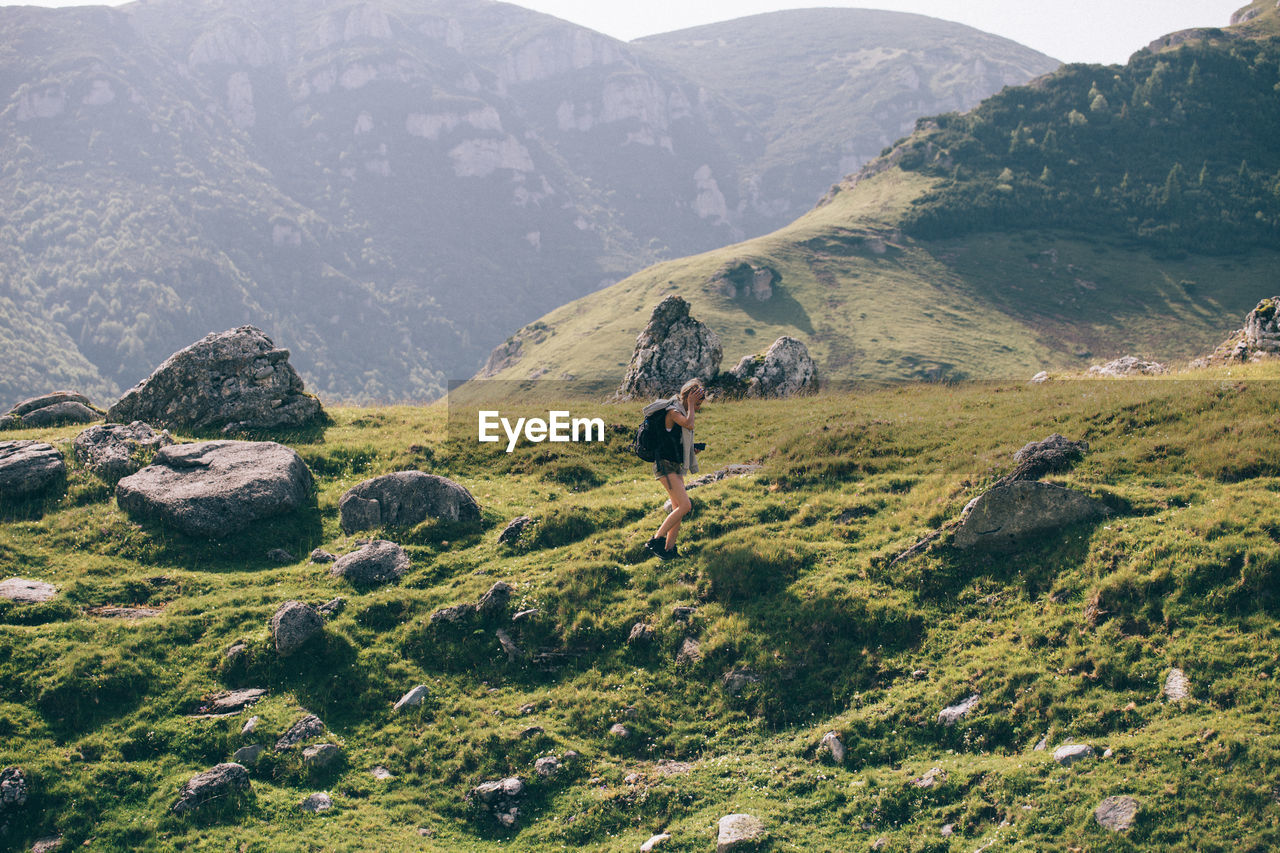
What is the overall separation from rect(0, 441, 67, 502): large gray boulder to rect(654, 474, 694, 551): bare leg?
52.2 feet

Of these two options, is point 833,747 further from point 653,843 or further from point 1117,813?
point 1117,813

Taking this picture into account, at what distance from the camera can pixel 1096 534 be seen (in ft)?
50.7

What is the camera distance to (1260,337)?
117 feet

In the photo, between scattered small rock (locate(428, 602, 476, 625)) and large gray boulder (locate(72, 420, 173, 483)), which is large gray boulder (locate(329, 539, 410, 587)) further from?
large gray boulder (locate(72, 420, 173, 483))

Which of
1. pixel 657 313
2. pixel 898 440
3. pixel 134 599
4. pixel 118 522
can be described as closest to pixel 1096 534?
pixel 898 440

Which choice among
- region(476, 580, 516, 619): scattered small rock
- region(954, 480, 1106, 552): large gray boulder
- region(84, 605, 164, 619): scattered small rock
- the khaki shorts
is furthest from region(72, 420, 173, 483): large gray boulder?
region(954, 480, 1106, 552): large gray boulder

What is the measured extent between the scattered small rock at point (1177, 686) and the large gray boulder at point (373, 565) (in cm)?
1451

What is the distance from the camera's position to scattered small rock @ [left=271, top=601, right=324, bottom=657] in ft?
51.0

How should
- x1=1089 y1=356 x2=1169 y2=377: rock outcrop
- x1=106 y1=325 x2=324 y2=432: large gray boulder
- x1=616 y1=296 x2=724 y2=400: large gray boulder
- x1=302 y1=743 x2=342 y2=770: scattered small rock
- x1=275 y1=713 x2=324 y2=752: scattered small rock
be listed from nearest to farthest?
x1=302 y1=743 x2=342 y2=770: scattered small rock < x1=275 y1=713 x2=324 y2=752: scattered small rock < x1=106 y1=325 x2=324 y2=432: large gray boulder < x1=1089 y1=356 x2=1169 y2=377: rock outcrop < x1=616 y1=296 x2=724 y2=400: large gray boulder

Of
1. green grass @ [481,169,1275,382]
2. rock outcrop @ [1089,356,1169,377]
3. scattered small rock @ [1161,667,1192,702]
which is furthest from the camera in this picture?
green grass @ [481,169,1275,382]

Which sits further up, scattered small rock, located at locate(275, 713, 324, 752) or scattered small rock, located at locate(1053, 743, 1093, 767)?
scattered small rock, located at locate(1053, 743, 1093, 767)

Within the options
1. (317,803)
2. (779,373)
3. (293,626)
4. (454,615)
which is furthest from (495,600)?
(779,373)

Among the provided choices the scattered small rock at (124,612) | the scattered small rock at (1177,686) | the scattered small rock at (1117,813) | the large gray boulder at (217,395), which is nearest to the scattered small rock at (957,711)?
the scattered small rock at (1117,813)

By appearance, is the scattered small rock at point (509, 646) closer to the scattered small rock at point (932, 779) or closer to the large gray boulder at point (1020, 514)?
the scattered small rock at point (932, 779)
